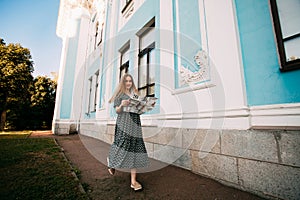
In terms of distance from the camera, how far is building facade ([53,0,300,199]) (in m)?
1.74

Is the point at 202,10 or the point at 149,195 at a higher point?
the point at 202,10

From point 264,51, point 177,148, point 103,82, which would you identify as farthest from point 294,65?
point 103,82

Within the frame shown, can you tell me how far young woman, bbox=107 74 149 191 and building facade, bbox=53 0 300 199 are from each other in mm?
1025

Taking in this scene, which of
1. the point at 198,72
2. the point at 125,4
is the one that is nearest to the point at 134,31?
the point at 125,4

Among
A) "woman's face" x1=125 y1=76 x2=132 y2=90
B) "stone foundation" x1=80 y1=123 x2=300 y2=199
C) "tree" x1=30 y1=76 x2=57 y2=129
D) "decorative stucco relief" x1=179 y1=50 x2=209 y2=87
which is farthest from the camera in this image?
"tree" x1=30 y1=76 x2=57 y2=129

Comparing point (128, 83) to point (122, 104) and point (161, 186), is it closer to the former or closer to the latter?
point (122, 104)

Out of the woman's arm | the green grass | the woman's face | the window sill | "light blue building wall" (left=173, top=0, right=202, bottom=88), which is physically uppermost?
the window sill

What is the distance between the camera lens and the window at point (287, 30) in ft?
5.83

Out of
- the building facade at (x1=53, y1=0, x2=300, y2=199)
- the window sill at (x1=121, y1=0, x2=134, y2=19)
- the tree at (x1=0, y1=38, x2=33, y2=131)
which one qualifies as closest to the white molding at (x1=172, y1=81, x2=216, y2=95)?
the building facade at (x1=53, y1=0, x2=300, y2=199)

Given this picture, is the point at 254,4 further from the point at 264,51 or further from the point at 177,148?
the point at 177,148

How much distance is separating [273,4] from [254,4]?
248 mm

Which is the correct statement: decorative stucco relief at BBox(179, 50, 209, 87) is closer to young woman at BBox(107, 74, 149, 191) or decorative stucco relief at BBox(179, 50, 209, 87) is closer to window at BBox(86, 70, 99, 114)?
young woman at BBox(107, 74, 149, 191)

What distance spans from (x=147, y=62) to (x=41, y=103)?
16.7 m

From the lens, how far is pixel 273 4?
77.7 inches
